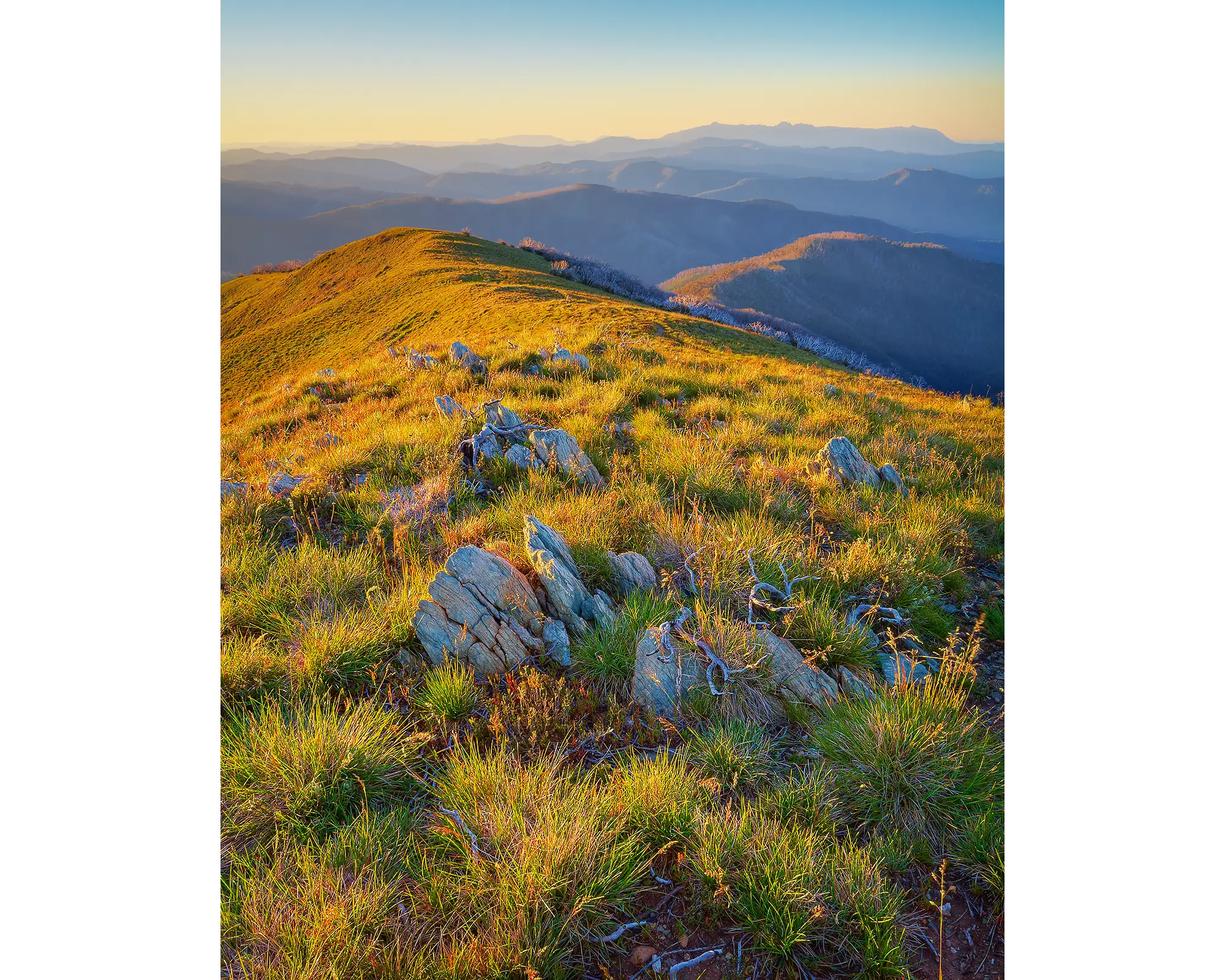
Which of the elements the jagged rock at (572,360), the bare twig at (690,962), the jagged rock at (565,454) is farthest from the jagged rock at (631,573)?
the jagged rock at (572,360)

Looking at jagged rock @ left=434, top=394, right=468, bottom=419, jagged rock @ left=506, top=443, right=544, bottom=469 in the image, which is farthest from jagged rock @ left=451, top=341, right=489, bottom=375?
jagged rock @ left=506, top=443, right=544, bottom=469

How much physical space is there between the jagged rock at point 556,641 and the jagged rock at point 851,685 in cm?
153

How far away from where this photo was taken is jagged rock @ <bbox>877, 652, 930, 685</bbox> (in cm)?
324

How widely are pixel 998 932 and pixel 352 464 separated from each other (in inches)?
230

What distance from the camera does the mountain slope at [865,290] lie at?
95.3 m

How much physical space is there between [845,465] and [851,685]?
308 cm

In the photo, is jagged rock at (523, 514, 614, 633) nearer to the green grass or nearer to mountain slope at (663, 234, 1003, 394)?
the green grass

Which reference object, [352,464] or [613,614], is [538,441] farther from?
[613,614]

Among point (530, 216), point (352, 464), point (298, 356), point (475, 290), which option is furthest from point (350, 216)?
point (530, 216)

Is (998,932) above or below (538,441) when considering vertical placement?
below

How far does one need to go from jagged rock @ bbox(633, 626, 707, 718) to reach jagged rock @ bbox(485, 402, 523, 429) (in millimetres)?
3540

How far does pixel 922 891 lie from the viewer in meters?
2.15

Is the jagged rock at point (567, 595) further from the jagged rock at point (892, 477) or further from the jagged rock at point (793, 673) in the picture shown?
the jagged rock at point (892, 477)

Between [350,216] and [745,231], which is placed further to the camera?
[745,231]
